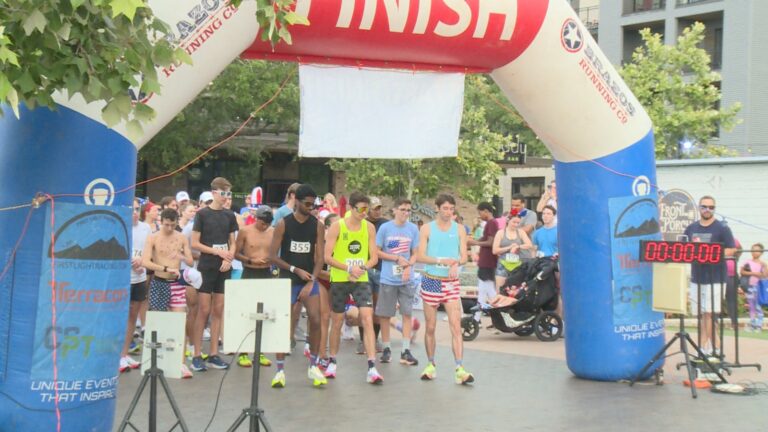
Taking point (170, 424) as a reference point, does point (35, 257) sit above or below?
above

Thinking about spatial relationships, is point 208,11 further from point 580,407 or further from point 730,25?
point 730,25

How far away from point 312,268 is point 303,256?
0.17 m

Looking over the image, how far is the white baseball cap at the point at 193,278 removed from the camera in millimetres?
11086

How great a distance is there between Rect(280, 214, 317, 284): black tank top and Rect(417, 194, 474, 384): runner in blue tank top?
120 centimetres

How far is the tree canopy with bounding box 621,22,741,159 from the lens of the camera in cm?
3284

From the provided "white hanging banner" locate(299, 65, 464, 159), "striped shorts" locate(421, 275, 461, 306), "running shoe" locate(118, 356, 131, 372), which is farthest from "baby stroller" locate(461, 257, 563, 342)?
"running shoe" locate(118, 356, 131, 372)

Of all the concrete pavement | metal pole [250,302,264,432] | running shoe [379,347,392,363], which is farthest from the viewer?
running shoe [379,347,392,363]

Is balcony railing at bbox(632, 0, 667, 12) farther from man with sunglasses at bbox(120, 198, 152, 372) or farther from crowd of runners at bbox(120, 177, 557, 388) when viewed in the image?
man with sunglasses at bbox(120, 198, 152, 372)

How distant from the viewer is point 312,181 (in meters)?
37.9

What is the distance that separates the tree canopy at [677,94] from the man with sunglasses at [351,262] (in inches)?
932

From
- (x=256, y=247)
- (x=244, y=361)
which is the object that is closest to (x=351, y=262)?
(x=256, y=247)

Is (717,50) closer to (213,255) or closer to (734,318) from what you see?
(734,318)

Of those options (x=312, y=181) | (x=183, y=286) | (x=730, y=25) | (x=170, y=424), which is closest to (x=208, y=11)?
(x=170, y=424)

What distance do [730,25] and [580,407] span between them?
3607cm
